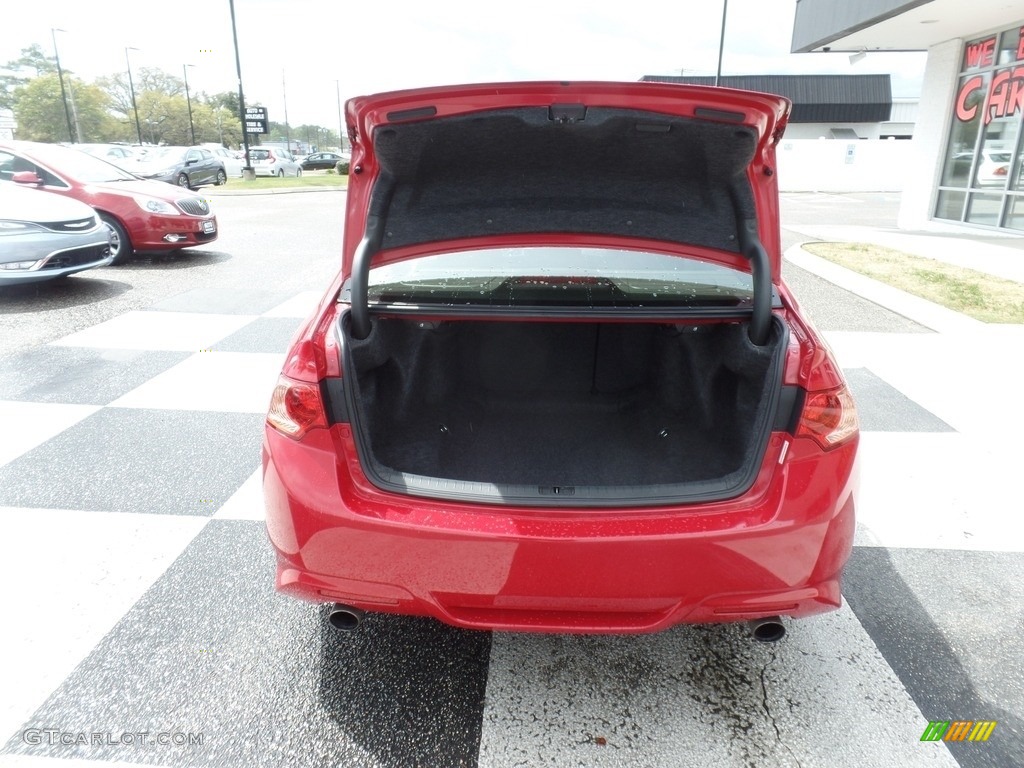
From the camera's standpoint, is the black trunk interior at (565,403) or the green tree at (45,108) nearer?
the black trunk interior at (565,403)

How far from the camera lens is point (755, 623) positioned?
1.85 metres

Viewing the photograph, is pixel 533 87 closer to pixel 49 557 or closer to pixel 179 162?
pixel 49 557

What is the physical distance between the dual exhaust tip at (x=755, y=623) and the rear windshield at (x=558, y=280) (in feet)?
3.15

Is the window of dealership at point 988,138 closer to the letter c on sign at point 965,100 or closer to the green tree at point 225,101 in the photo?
the letter c on sign at point 965,100

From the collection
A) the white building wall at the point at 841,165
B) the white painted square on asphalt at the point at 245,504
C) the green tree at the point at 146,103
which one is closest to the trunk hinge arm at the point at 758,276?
the white painted square on asphalt at the point at 245,504

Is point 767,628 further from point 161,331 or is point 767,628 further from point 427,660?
point 161,331

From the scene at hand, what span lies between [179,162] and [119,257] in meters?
13.6

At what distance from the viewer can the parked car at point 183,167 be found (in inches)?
765

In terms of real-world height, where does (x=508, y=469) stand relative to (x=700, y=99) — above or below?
below

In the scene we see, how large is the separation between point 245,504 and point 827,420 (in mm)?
2495

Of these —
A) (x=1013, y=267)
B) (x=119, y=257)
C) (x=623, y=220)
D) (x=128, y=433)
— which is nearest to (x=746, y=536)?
(x=623, y=220)

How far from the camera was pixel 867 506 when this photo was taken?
3.22 metres

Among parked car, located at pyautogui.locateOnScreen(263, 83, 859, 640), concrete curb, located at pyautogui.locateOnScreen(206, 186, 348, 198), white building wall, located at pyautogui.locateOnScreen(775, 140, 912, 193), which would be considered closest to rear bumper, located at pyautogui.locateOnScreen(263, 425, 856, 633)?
parked car, located at pyautogui.locateOnScreen(263, 83, 859, 640)

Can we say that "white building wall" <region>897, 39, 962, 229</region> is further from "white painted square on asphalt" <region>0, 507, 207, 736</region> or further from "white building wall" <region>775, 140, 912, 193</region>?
"white painted square on asphalt" <region>0, 507, 207, 736</region>
